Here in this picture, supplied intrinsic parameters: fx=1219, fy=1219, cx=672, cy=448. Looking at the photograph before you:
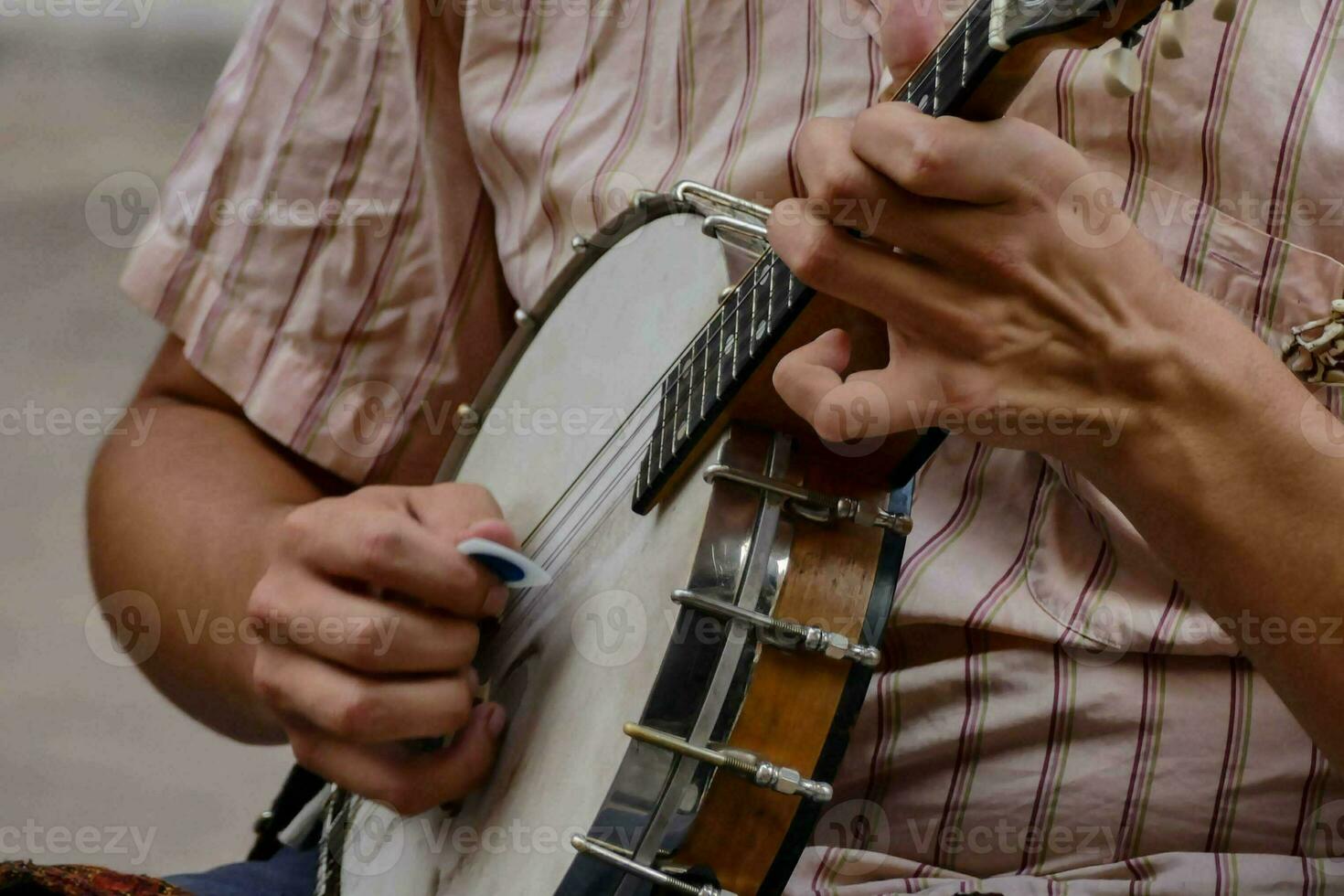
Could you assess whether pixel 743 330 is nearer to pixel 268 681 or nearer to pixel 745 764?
pixel 745 764

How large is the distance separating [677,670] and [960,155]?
252mm

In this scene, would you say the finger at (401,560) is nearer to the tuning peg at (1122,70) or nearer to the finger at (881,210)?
the finger at (881,210)

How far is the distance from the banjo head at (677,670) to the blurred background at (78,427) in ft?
4.55

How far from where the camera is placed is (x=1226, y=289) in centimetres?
65

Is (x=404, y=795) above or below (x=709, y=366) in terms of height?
below

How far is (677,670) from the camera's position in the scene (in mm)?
543

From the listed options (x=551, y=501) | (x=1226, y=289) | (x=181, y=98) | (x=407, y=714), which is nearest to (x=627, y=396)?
(x=551, y=501)

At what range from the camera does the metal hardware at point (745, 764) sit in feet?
1.74

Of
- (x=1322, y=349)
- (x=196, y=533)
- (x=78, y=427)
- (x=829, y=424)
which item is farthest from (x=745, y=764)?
(x=78, y=427)

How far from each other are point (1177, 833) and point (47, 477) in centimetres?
231

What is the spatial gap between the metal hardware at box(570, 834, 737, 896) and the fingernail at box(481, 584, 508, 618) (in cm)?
18

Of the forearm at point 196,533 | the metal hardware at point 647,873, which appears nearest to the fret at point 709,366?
the metal hardware at point 647,873

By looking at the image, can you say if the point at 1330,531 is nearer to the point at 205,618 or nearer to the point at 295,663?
the point at 295,663

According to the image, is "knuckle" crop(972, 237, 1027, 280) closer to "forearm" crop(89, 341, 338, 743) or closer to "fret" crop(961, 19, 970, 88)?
"fret" crop(961, 19, 970, 88)
